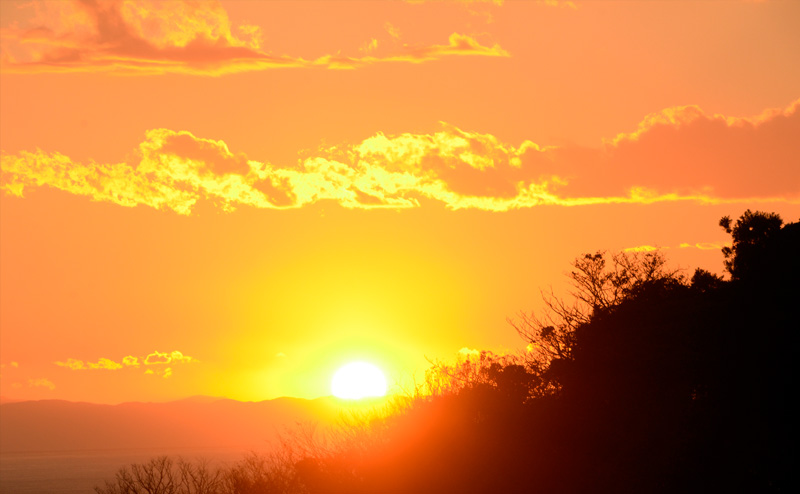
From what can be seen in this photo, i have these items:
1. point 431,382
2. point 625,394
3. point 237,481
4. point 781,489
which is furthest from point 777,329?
point 237,481

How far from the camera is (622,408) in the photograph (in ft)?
119

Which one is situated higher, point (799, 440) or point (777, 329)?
point (777, 329)

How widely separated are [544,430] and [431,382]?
854 cm

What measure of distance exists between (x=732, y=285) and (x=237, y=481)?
118 ft

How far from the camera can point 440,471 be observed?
3691 cm

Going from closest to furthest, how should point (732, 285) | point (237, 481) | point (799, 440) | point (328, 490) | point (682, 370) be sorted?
point (799, 440) → point (732, 285) → point (682, 370) → point (328, 490) → point (237, 481)

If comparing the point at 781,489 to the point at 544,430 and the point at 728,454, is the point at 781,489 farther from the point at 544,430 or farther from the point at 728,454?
the point at 544,430

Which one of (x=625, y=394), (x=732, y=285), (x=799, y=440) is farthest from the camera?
(x=625, y=394)

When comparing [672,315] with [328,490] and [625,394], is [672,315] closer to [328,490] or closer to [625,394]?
[625,394]

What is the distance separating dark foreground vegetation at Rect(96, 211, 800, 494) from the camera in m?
26.1

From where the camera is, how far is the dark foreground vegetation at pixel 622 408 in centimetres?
2612

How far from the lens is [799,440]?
2403 centimetres

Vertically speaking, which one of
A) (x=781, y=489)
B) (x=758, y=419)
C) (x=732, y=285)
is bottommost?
(x=781, y=489)

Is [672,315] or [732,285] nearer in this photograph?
[732,285]
